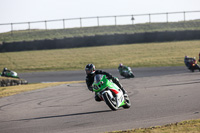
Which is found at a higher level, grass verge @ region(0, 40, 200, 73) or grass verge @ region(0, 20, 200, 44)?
grass verge @ region(0, 20, 200, 44)

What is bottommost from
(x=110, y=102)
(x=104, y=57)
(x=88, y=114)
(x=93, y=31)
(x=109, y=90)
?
(x=104, y=57)

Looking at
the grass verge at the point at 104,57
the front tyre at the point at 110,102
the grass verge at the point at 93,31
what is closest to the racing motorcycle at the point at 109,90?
the front tyre at the point at 110,102

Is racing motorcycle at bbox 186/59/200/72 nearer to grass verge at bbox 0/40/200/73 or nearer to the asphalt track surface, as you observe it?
grass verge at bbox 0/40/200/73

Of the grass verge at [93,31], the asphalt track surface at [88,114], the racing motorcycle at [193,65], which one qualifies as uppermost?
the grass verge at [93,31]

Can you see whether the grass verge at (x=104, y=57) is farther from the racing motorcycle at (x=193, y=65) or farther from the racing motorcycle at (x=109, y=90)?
the racing motorcycle at (x=109, y=90)

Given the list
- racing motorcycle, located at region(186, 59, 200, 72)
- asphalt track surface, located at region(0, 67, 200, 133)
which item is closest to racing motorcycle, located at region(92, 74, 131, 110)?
asphalt track surface, located at region(0, 67, 200, 133)

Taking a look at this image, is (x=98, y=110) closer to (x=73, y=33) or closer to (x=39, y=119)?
(x=39, y=119)


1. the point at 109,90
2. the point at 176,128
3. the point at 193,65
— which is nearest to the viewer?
the point at 176,128

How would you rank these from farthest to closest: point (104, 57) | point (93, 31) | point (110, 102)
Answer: point (93, 31) → point (104, 57) → point (110, 102)

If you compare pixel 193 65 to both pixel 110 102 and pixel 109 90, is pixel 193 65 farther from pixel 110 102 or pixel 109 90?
pixel 110 102

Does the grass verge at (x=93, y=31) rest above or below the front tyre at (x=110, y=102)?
above

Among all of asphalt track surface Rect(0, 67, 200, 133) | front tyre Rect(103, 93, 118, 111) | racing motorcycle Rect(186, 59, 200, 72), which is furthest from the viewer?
racing motorcycle Rect(186, 59, 200, 72)

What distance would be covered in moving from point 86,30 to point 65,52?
10.2 metres

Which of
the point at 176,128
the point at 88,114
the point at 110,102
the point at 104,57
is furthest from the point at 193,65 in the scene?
the point at 176,128
